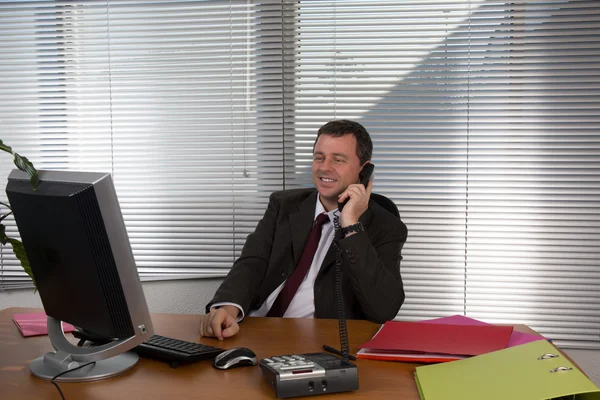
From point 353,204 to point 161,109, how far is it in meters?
1.41

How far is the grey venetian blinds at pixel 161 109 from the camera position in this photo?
299cm

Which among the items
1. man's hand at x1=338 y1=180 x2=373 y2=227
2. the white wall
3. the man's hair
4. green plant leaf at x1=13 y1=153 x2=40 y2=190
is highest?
the man's hair

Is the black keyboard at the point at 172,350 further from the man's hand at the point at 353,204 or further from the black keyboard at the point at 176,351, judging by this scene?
the man's hand at the point at 353,204

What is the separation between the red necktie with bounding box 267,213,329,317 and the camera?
2.30m

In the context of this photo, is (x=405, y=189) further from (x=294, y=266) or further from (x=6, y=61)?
(x=6, y=61)

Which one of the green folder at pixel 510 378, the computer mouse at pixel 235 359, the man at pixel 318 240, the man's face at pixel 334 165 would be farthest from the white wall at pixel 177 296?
the green folder at pixel 510 378

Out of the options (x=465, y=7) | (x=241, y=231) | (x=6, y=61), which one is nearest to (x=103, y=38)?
(x=6, y=61)

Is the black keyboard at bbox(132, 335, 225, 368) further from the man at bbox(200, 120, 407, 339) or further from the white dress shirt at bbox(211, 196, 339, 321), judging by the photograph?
the white dress shirt at bbox(211, 196, 339, 321)

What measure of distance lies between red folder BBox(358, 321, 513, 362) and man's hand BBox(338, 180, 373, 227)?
455mm

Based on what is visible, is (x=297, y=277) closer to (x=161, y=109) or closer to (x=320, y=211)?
(x=320, y=211)

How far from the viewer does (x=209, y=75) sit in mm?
Answer: 2992

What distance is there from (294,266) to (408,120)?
1050 millimetres

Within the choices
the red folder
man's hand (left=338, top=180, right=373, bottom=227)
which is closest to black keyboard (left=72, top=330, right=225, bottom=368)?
the red folder

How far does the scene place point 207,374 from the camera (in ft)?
4.54
